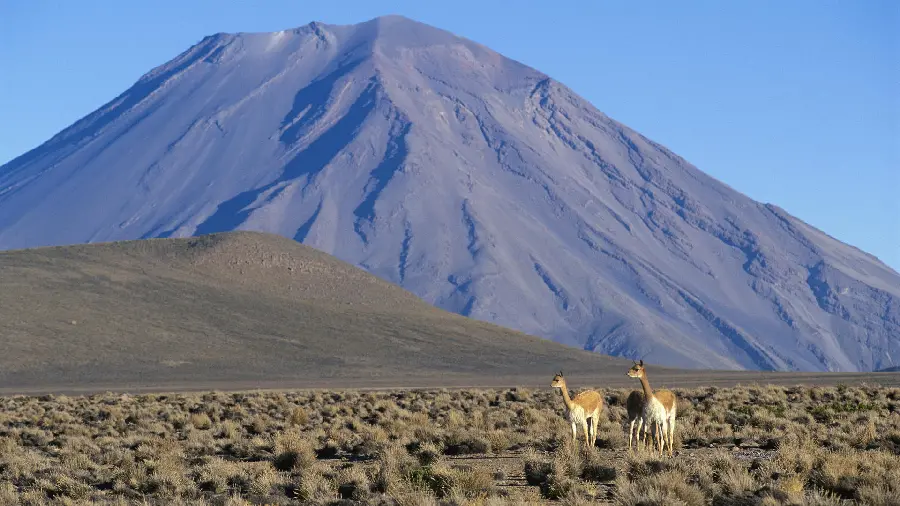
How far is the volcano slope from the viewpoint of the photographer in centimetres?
7050

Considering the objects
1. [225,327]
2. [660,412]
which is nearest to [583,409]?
[660,412]

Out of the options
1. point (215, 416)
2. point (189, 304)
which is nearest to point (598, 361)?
point (189, 304)

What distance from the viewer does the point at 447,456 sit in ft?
73.0

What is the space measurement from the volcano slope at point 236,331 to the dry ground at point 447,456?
95.8 ft

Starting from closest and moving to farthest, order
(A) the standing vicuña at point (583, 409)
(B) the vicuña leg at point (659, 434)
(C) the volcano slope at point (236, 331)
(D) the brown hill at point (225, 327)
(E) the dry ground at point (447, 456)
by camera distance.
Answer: (E) the dry ground at point (447, 456) < (B) the vicuña leg at point (659, 434) < (A) the standing vicuña at point (583, 409) < (C) the volcano slope at point (236, 331) < (D) the brown hill at point (225, 327)

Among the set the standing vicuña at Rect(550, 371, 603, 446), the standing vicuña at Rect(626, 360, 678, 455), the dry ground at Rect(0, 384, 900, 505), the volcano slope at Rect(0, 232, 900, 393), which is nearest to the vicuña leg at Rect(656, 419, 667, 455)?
the standing vicuña at Rect(626, 360, 678, 455)

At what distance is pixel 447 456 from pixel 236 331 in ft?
212

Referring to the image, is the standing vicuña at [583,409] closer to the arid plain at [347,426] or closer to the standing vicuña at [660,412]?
the arid plain at [347,426]

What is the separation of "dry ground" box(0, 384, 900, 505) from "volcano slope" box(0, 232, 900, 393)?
1149 inches

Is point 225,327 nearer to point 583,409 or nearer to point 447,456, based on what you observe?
point 447,456

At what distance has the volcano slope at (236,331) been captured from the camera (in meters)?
70.5

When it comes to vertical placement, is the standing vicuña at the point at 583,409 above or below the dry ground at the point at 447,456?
above

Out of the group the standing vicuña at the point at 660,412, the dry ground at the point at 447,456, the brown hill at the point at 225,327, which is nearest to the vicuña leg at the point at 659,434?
the standing vicuña at the point at 660,412

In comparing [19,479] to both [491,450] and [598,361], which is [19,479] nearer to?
[491,450]
